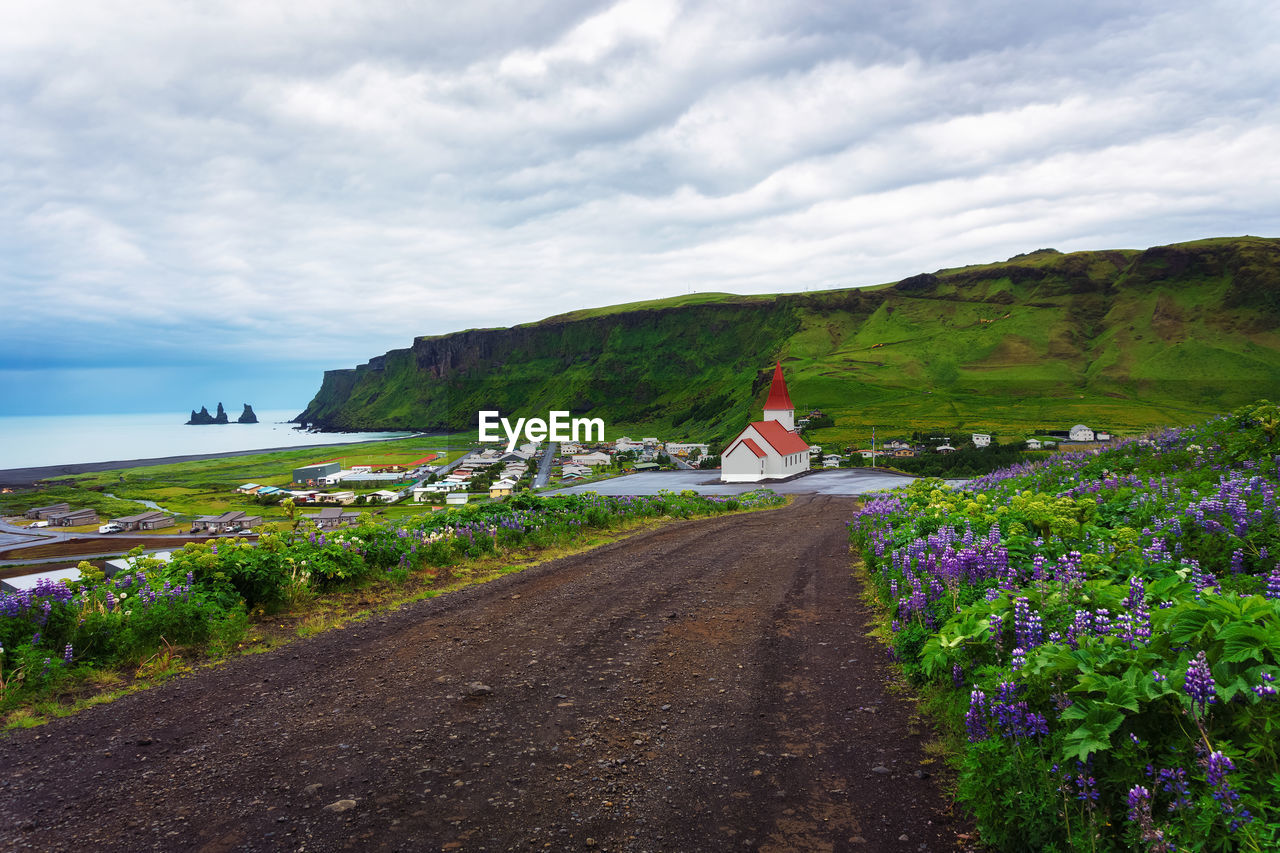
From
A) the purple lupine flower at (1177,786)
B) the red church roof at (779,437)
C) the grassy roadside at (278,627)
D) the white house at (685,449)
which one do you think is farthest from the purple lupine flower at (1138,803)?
the white house at (685,449)

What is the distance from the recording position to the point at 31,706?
639cm

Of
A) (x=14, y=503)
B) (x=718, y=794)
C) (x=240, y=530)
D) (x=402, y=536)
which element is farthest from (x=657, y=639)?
(x=14, y=503)

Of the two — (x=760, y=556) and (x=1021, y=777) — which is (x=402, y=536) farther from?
(x=1021, y=777)

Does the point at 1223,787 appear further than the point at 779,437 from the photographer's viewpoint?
No

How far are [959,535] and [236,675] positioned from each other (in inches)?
382

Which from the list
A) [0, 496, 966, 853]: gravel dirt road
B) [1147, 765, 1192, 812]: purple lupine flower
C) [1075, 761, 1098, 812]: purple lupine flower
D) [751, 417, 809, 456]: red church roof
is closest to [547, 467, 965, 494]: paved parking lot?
[751, 417, 809, 456]: red church roof

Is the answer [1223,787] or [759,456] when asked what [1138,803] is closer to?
[1223,787]

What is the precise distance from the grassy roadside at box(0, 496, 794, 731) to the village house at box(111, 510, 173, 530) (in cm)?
7082

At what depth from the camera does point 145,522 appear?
6900 centimetres

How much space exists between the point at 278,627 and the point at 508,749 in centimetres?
571

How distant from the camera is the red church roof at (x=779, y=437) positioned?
59781 mm

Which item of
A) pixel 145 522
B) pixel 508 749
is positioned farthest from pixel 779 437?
pixel 145 522

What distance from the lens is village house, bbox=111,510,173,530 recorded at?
6525 centimetres

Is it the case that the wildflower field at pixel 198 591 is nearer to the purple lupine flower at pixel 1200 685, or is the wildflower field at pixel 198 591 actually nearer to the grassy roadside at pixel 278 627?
the grassy roadside at pixel 278 627
